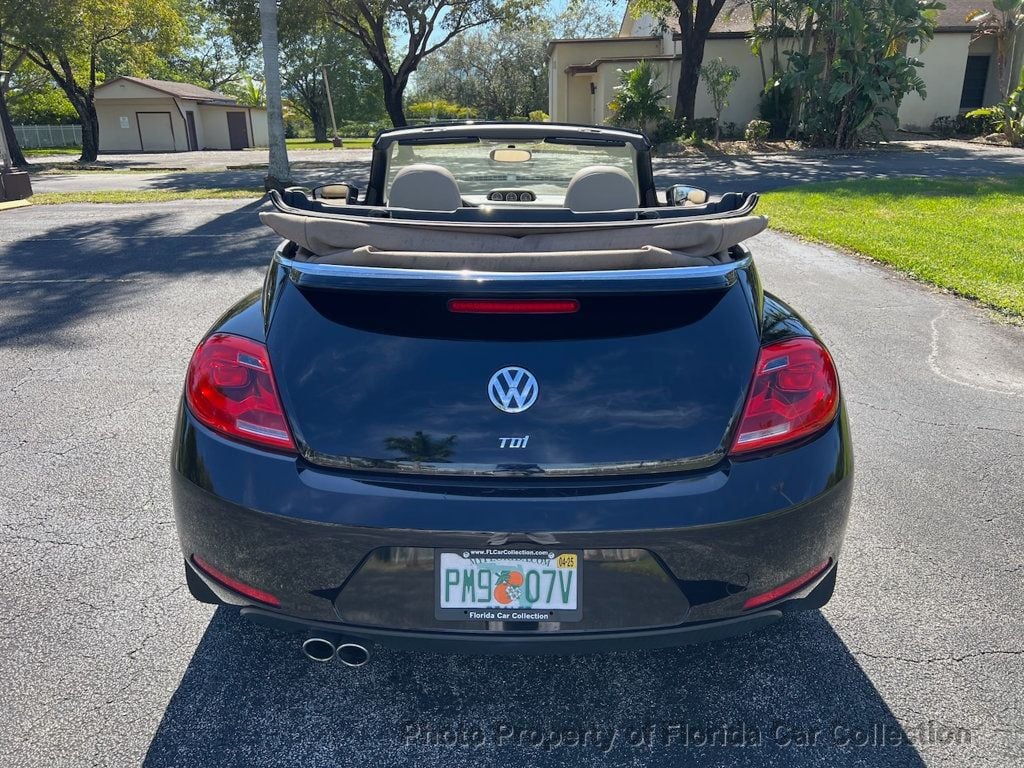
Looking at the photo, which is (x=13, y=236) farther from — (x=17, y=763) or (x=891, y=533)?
(x=891, y=533)

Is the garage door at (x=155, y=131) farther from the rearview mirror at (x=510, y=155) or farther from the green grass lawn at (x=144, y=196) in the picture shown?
the rearview mirror at (x=510, y=155)

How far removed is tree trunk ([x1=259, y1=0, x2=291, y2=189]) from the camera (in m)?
14.6

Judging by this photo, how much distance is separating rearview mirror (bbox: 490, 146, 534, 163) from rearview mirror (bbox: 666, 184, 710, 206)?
798mm

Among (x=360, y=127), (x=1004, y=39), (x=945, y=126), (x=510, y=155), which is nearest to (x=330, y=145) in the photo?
(x=360, y=127)

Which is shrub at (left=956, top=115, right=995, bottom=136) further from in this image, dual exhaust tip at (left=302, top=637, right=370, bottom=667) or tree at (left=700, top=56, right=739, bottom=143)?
dual exhaust tip at (left=302, top=637, right=370, bottom=667)

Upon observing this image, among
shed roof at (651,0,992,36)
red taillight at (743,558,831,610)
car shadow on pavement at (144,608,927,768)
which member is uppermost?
shed roof at (651,0,992,36)

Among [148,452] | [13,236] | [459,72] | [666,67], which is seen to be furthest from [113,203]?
[459,72]

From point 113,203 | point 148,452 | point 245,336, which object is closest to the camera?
point 245,336

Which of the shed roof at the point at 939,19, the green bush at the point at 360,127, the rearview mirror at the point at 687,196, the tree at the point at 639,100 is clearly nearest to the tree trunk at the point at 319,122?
the green bush at the point at 360,127

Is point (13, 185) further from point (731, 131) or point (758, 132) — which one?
point (731, 131)

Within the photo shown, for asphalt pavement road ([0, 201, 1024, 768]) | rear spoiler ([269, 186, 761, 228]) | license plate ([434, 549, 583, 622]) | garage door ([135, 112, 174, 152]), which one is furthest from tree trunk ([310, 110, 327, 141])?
license plate ([434, 549, 583, 622])

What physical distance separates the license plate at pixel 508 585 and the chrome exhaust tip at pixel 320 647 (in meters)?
0.33

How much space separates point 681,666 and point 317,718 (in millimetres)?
1085

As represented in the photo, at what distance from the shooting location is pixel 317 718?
212 cm
